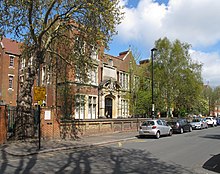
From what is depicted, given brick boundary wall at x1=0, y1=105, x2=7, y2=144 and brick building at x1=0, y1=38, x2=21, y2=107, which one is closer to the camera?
brick boundary wall at x1=0, y1=105, x2=7, y2=144

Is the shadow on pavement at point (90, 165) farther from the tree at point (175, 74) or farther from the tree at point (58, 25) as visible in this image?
the tree at point (175, 74)

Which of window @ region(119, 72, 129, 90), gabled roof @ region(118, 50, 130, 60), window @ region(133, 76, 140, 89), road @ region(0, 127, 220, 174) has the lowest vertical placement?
road @ region(0, 127, 220, 174)

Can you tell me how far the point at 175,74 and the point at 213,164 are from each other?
84.7 feet

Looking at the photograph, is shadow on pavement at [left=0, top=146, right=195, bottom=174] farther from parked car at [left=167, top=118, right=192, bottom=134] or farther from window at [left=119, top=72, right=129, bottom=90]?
window at [left=119, top=72, right=129, bottom=90]

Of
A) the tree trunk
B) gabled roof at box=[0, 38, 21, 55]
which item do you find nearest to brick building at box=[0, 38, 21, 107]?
gabled roof at box=[0, 38, 21, 55]

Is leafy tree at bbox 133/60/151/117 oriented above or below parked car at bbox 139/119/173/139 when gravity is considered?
above

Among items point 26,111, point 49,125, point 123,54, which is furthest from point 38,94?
point 123,54

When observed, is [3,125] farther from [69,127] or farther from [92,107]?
[92,107]

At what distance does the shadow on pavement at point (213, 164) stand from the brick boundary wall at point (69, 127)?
33.9ft

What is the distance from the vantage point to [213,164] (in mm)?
9984

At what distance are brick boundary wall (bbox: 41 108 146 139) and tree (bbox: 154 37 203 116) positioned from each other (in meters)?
13.3

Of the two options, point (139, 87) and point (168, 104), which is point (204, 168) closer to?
point (139, 87)

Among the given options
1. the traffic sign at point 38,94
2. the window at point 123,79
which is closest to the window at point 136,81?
the window at point 123,79

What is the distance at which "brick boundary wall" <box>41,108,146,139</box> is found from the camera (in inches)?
675
